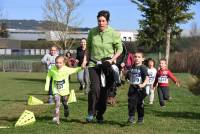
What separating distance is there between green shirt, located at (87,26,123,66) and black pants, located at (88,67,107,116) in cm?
21

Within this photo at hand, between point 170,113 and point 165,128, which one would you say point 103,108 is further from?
point 170,113

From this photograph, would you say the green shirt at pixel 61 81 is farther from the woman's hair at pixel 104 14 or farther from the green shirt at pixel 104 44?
the woman's hair at pixel 104 14

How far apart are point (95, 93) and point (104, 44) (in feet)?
3.15

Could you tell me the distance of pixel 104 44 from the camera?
10.5 metres

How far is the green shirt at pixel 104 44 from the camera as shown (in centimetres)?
1055

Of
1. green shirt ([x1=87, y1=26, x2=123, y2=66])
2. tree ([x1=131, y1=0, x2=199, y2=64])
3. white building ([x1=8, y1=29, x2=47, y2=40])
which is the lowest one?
green shirt ([x1=87, y1=26, x2=123, y2=66])

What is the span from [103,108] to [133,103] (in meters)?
0.65

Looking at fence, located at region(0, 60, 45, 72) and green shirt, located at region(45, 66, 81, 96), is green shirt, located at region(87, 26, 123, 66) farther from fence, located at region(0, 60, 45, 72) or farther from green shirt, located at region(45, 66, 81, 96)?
fence, located at region(0, 60, 45, 72)

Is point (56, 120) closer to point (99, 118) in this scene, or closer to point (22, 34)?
point (99, 118)

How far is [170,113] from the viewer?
13195 mm

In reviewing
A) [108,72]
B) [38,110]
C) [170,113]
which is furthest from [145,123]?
[38,110]

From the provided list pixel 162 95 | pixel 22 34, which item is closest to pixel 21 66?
pixel 162 95

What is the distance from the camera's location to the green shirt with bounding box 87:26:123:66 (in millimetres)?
10547

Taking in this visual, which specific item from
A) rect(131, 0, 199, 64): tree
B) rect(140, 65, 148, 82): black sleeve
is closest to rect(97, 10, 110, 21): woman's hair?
rect(140, 65, 148, 82): black sleeve
